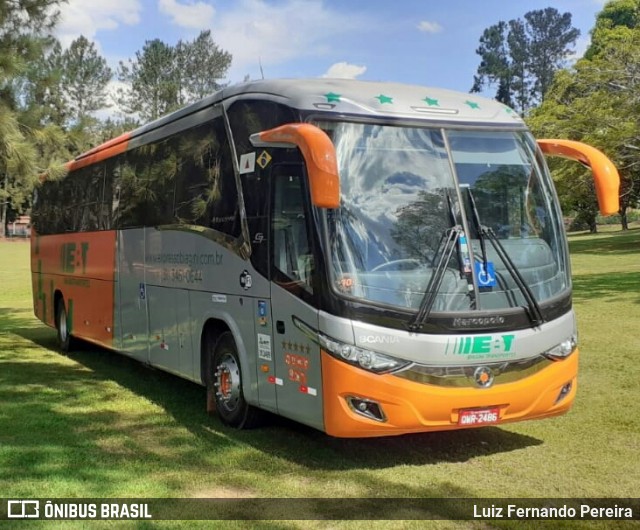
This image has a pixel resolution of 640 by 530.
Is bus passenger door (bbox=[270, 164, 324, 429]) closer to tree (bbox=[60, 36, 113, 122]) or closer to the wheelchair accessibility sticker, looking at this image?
the wheelchair accessibility sticker

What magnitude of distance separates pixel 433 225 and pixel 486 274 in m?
0.57

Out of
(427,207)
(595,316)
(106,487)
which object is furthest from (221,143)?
(595,316)

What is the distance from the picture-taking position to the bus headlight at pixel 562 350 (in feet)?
21.5

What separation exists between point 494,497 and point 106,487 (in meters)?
2.82

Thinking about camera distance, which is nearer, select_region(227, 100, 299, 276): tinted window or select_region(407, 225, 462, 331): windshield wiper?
select_region(407, 225, 462, 331): windshield wiper

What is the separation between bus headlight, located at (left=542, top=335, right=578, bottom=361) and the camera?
6.54 m

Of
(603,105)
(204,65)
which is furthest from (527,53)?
(603,105)

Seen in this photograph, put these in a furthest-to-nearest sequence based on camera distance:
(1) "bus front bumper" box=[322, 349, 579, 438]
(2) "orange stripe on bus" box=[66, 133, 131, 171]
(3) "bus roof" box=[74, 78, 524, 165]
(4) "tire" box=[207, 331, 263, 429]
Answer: (2) "orange stripe on bus" box=[66, 133, 131, 171]
(4) "tire" box=[207, 331, 263, 429]
(3) "bus roof" box=[74, 78, 524, 165]
(1) "bus front bumper" box=[322, 349, 579, 438]

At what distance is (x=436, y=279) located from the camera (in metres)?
6.08

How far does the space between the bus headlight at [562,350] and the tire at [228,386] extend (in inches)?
108

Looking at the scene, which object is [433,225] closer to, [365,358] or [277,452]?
[365,358]

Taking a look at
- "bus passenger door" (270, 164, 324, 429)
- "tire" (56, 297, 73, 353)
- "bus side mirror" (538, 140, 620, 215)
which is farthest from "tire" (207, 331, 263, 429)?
"tire" (56, 297, 73, 353)

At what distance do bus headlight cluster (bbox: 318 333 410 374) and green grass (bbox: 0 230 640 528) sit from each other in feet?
2.86

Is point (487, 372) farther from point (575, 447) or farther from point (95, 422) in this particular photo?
point (95, 422)
